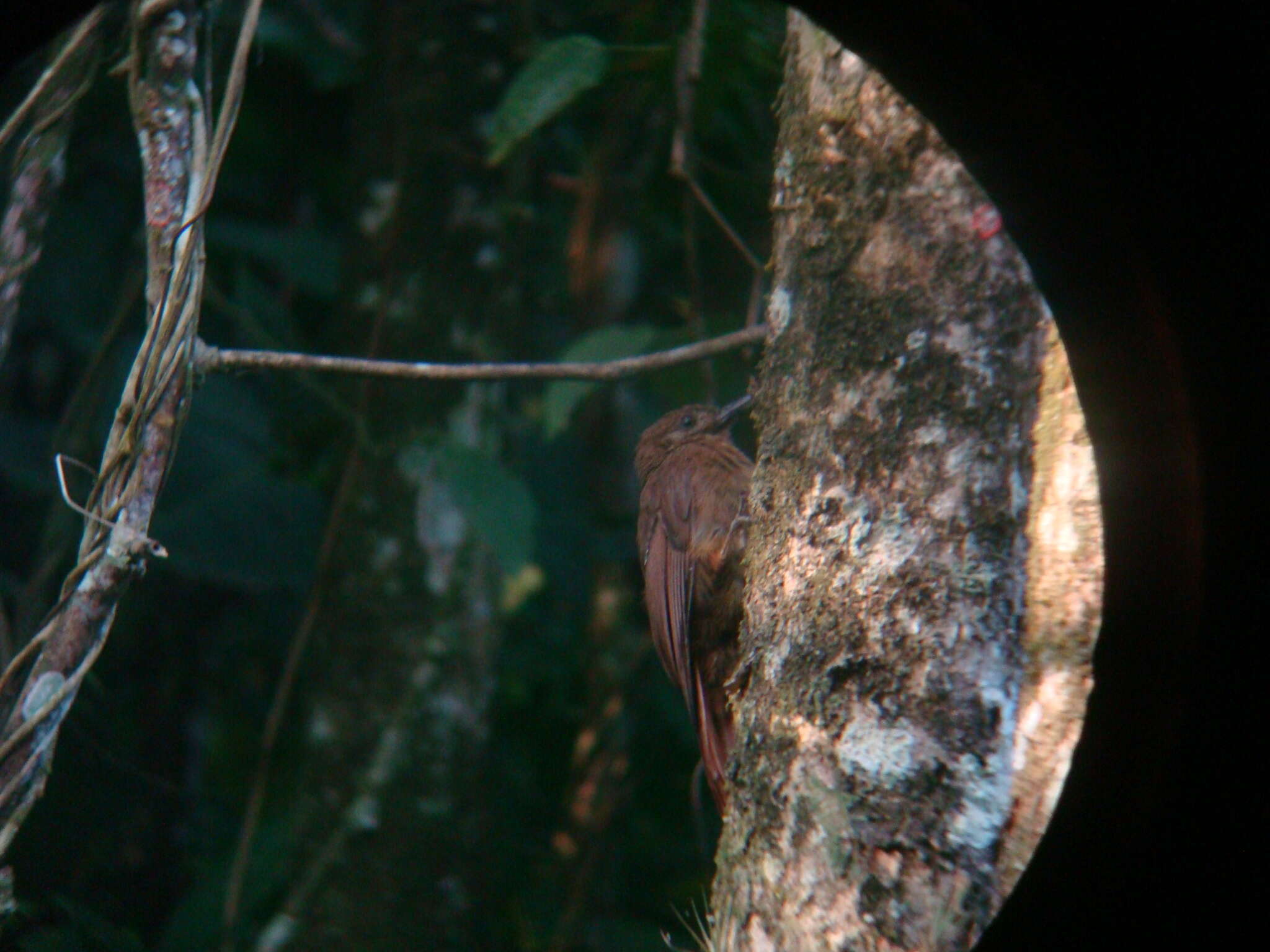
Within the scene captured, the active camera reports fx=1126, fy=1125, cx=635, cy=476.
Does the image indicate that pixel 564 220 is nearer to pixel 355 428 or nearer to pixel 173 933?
pixel 355 428

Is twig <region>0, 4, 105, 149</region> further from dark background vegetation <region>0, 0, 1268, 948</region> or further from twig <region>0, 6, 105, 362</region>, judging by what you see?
dark background vegetation <region>0, 0, 1268, 948</region>

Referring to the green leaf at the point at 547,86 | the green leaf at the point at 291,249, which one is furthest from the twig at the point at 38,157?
the green leaf at the point at 291,249

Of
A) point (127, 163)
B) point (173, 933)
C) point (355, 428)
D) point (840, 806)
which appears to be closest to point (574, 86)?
point (355, 428)

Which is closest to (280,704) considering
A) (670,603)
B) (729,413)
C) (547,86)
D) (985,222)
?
(670,603)

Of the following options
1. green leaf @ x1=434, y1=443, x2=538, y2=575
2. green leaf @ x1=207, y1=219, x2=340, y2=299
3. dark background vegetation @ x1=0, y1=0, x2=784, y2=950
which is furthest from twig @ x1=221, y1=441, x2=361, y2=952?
green leaf @ x1=207, y1=219, x2=340, y2=299

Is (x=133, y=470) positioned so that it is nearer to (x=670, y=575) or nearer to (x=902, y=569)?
(x=902, y=569)

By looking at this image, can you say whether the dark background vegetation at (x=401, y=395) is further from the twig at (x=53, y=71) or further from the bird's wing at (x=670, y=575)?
the twig at (x=53, y=71)
